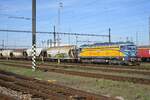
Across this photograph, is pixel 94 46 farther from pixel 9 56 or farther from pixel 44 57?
pixel 9 56

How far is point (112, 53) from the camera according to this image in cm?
4153

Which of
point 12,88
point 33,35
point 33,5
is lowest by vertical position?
point 12,88

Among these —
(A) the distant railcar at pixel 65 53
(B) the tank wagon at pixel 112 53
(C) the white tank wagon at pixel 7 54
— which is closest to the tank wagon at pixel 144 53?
(B) the tank wagon at pixel 112 53

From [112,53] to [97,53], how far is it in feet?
12.7

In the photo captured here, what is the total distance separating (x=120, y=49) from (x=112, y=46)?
6.64 ft

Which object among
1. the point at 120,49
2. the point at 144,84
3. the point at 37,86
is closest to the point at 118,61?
the point at 120,49

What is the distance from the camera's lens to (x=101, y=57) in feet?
145

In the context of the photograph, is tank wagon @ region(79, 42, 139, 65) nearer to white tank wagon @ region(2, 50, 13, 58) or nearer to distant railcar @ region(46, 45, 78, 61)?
distant railcar @ region(46, 45, 78, 61)

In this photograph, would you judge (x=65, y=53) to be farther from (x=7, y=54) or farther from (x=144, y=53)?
(x=7, y=54)

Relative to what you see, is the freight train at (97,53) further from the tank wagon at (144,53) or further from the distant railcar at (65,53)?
the tank wagon at (144,53)

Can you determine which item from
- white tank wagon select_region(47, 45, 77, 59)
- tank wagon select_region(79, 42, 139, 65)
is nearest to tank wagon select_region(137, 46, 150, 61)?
tank wagon select_region(79, 42, 139, 65)

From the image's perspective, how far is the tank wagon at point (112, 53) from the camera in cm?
3950

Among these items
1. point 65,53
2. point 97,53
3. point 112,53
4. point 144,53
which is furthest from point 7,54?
point 112,53

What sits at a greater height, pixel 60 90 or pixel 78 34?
pixel 78 34
